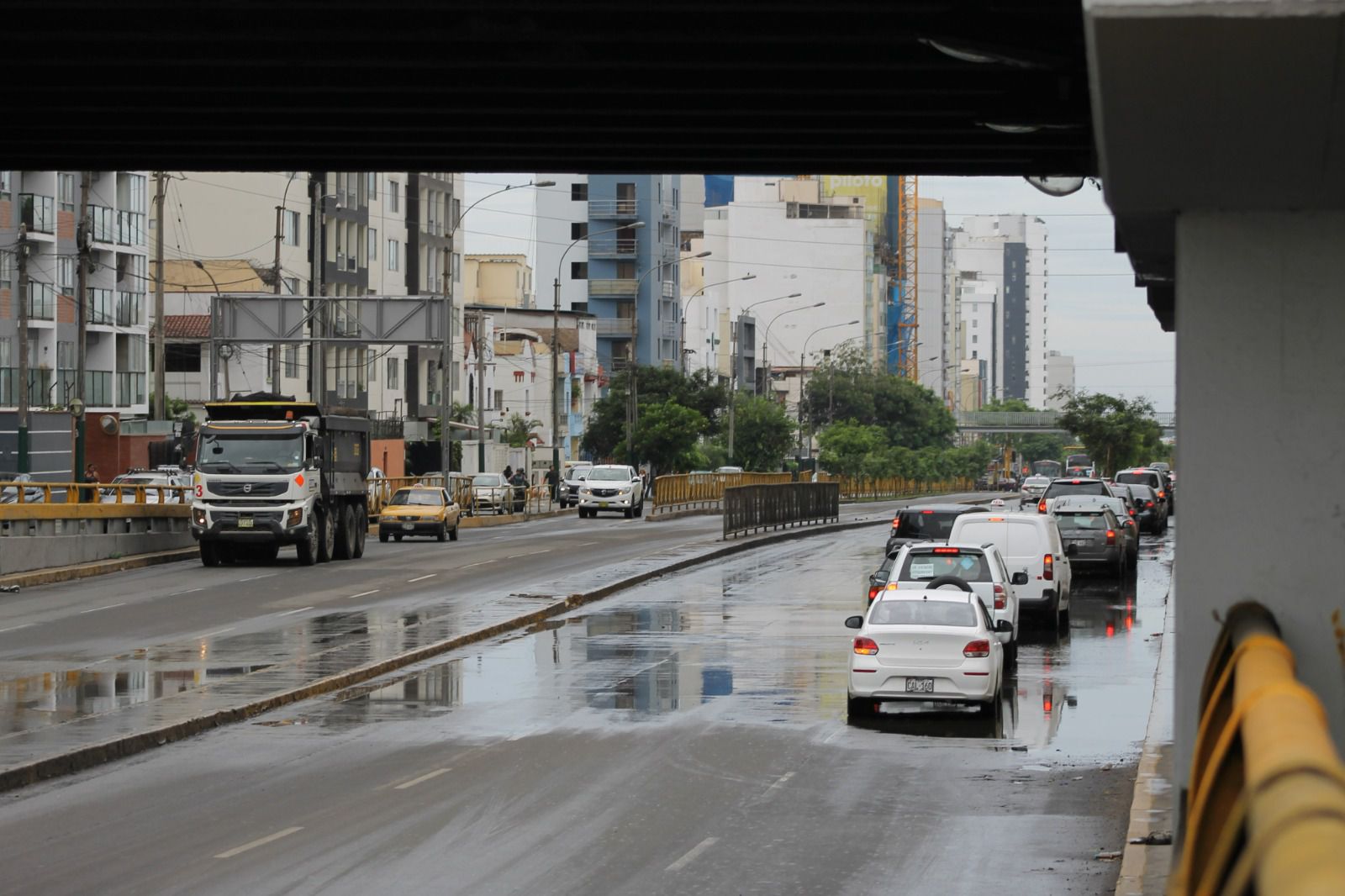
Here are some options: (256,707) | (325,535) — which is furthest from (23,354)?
(256,707)

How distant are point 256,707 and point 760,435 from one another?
3086 inches

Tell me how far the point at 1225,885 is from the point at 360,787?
37.8ft

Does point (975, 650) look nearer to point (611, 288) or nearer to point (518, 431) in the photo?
point (518, 431)

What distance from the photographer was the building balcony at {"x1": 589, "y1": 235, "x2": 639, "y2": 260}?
139875 millimetres

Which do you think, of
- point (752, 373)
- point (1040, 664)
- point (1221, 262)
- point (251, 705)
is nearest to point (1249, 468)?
point (1221, 262)

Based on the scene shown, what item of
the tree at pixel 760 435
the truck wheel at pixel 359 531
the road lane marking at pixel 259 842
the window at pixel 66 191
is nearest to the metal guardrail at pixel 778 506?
the truck wheel at pixel 359 531

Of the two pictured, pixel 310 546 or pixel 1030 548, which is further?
pixel 310 546

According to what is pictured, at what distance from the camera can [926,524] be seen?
3466cm

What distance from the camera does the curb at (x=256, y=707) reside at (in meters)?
15.1

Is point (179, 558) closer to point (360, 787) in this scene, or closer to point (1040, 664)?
point (1040, 664)

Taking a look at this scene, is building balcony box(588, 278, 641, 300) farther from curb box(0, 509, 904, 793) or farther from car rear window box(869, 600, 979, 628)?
car rear window box(869, 600, 979, 628)

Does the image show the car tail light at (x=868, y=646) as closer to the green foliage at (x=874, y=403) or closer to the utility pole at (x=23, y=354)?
the utility pole at (x=23, y=354)

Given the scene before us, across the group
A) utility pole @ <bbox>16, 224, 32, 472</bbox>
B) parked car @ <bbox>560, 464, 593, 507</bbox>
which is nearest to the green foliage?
parked car @ <bbox>560, 464, 593, 507</bbox>

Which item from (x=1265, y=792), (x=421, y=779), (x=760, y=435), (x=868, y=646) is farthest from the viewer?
(x=760, y=435)
